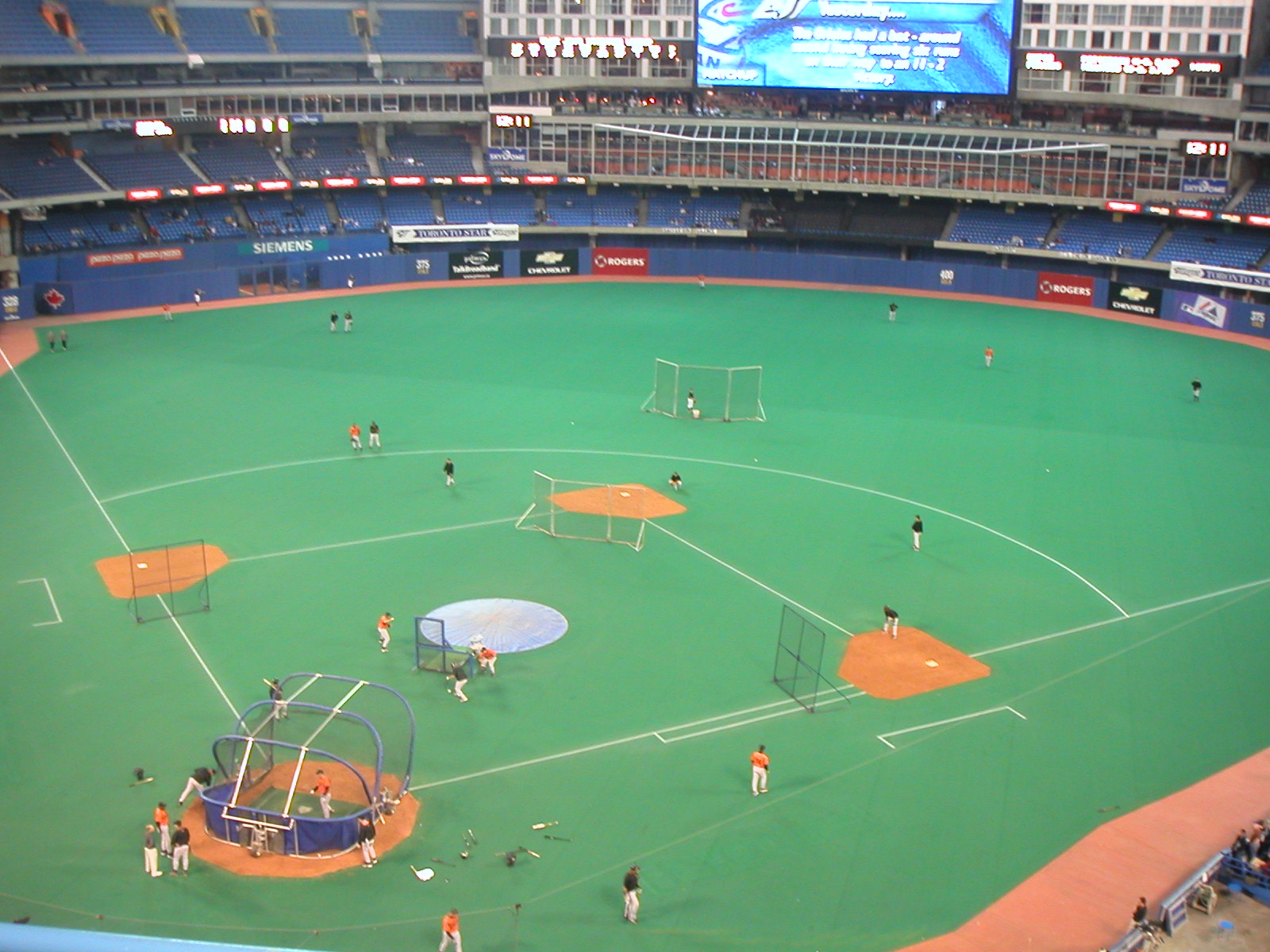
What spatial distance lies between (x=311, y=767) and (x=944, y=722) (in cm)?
1523

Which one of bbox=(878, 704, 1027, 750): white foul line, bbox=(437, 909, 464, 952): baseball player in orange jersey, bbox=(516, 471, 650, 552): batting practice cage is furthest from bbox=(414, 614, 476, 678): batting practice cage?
bbox=(878, 704, 1027, 750): white foul line

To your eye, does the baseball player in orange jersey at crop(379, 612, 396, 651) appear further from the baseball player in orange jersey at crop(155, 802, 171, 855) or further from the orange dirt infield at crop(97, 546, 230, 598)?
the baseball player in orange jersey at crop(155, 802, 171, 855)

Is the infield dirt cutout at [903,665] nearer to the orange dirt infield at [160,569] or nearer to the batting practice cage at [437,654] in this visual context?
the batting practice cage at [437,654]

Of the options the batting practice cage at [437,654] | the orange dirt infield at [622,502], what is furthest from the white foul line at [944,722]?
the orange dirt infield at [622,502]

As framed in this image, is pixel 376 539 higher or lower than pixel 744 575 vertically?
higher

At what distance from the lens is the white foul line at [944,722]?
30.9 metres

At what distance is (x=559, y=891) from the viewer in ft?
81.7

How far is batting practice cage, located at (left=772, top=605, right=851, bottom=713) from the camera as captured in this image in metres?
32.8

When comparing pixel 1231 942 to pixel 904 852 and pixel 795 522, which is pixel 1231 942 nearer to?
pixel 904 852

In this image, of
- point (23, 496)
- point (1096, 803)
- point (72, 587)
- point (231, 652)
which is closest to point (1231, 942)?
point (1096, 803)

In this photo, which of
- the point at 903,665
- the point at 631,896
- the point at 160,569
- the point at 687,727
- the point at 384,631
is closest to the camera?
the point at 631,896

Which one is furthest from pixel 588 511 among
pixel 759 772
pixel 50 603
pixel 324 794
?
pixel 324 794

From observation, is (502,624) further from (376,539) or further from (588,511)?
(588,511)

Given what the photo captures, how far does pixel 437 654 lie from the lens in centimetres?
3425
